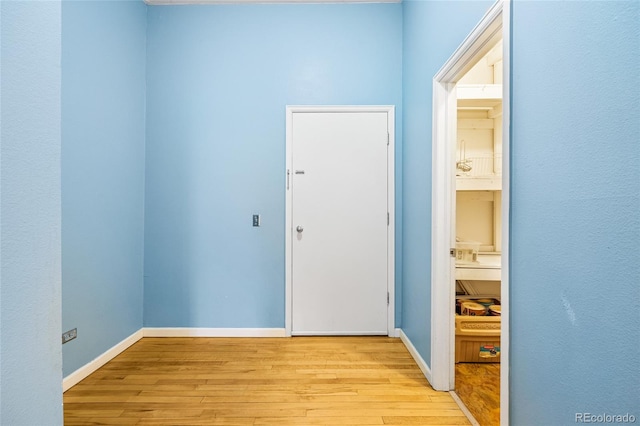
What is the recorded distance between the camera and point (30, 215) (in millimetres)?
891

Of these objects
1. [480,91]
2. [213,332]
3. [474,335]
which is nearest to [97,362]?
→ [213,332]

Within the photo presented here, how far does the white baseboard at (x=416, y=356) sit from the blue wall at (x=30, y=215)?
199cm

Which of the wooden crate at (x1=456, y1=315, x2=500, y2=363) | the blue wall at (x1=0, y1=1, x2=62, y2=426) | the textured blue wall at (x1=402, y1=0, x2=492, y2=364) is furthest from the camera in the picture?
the wooden crate at (x1=456, y1=315, x2=500, y2=363)

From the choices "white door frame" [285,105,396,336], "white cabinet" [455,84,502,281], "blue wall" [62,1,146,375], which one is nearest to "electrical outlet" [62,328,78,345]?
"blue wall" [62,1,146,375]

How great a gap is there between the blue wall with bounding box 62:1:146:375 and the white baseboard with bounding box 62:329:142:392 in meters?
0.04

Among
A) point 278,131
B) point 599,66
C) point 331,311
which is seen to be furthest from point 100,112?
point 599,66

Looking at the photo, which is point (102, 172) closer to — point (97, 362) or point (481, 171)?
point (97, 362)

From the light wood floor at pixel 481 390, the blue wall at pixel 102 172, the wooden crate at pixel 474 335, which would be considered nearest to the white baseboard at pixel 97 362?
the blue wall at pixel 102 172

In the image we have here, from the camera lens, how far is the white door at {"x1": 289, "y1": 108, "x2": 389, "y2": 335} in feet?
9.85

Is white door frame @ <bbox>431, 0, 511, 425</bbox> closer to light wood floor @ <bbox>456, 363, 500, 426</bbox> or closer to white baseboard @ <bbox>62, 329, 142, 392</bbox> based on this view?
light wood floor @ <bbox>456, 363, 500, 426</bbox>

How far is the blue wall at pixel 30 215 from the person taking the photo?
2.70 feet

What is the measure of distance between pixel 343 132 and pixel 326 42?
32.3 inches

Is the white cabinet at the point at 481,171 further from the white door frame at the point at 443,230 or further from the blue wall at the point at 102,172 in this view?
the blue wall at the point at 102,172

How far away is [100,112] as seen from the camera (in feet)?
8.01
